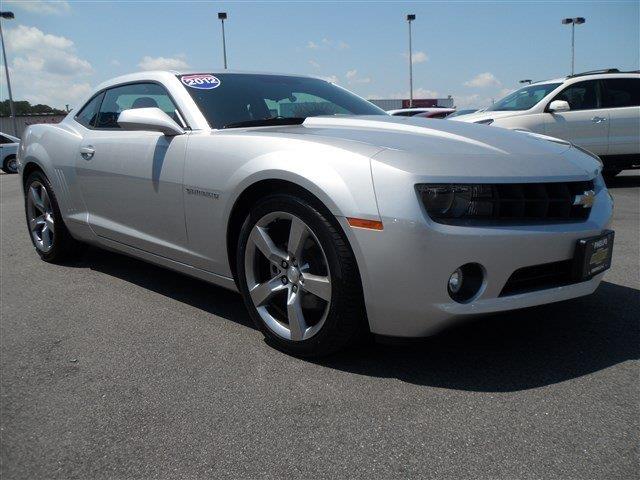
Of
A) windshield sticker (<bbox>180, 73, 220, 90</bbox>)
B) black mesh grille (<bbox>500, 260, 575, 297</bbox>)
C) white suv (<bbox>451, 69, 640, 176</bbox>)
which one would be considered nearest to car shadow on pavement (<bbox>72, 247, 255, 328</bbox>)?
windshield sticker (<bbox>180, 73, 220, 90</bbox>)

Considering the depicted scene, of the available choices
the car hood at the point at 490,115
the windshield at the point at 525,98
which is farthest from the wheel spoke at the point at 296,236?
the windshield at the point at 525,98

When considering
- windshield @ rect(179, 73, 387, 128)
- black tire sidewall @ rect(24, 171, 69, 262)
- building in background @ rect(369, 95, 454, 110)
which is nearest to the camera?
windshield @ rect(179, 73, 387, 128)

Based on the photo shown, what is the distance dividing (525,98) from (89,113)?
7099mm

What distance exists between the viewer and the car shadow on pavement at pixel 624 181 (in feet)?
30.1

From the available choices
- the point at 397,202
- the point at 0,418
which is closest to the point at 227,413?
the point at 0,418

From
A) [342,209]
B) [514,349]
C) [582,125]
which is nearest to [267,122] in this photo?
[342,209]

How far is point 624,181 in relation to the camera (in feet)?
32.2

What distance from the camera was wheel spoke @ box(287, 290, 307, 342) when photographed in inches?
108

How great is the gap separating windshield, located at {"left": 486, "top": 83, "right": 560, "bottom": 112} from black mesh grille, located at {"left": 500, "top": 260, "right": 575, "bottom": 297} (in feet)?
23.0

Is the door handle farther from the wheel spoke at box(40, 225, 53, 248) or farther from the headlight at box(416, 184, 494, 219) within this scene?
the headlight at box(416, 184, 494, 219)

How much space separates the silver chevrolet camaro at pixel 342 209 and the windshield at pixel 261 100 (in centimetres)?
1

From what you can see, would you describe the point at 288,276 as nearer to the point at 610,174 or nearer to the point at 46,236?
the point at 46,236

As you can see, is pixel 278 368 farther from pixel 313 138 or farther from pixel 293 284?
pixel 313 138

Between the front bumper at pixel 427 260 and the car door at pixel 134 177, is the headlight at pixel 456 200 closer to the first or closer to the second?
the front bumper at pixel 427 260
